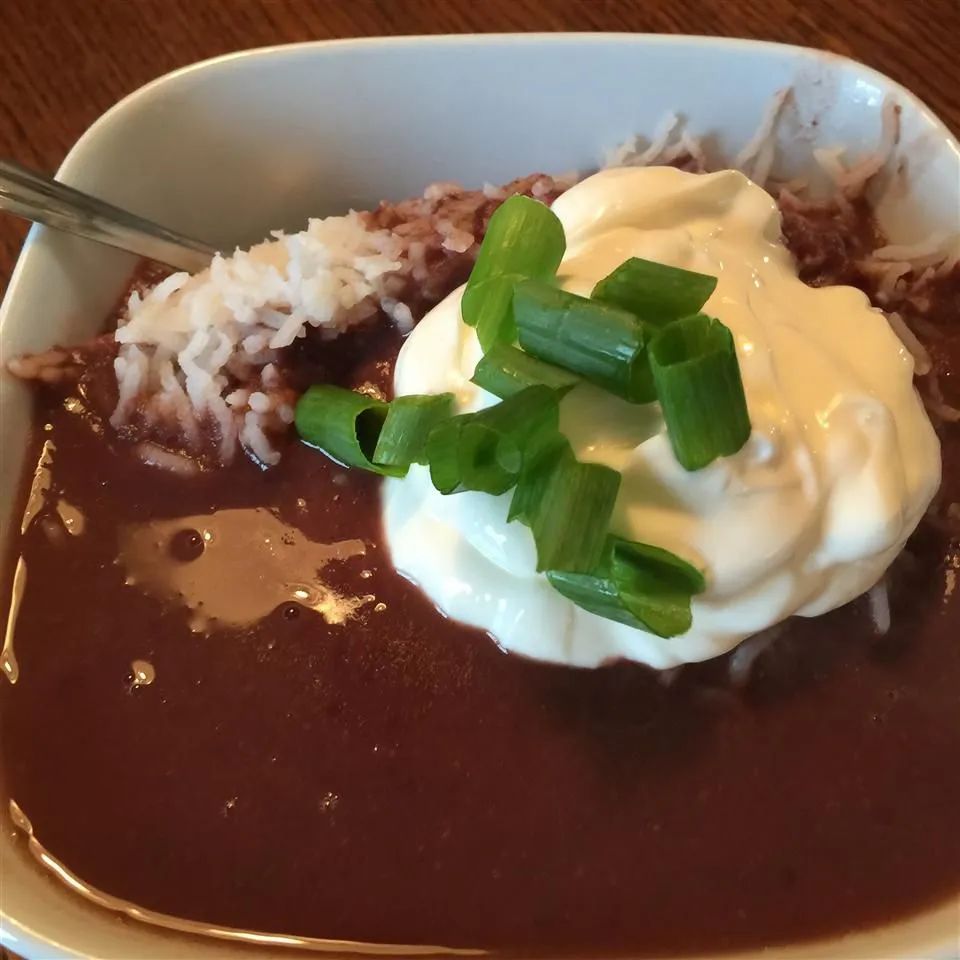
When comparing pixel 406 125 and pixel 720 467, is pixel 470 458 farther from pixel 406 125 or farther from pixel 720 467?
pixel 406 125

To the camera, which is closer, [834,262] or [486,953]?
[486,953]

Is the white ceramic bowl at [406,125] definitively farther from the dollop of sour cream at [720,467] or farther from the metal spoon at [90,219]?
the dollop of sour cream at [720,467]

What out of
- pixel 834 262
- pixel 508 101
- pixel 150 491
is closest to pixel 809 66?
pixel 834 262

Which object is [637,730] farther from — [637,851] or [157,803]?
[157,803]

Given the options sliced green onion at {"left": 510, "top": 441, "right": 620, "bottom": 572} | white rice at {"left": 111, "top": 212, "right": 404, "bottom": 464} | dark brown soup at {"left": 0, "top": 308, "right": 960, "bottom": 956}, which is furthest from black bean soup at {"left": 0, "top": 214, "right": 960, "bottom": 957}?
sliced green onion at {"left": 510, "top": 441, "right": 620, "bottom": 572}

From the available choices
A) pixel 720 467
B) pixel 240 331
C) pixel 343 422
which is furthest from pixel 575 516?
pixel 240 331

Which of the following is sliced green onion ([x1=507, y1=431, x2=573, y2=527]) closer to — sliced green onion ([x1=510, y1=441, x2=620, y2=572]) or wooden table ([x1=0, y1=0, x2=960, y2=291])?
sliced green onion ([x1=510, y1=441, x2=620, y2=572])
